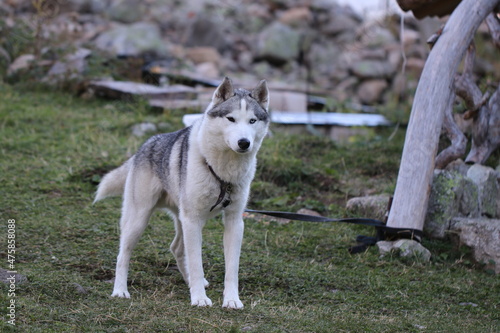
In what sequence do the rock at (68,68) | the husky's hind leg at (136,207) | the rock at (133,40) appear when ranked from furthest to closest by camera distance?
the rock at (133,40)
the rock at (68,68)
the husky's hind leg at (136,207)

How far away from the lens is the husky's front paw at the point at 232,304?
383cm

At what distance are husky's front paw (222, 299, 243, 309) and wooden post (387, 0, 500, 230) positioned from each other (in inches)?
86.1

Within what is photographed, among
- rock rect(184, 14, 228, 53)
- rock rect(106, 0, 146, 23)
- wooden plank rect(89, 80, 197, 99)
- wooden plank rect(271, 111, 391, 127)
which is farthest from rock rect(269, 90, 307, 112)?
rock rect(106, 0, 146, 23)

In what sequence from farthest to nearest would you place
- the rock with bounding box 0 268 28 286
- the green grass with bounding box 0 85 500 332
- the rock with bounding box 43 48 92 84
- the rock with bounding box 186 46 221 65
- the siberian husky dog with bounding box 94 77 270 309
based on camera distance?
the rock with bounding box 186 46 221 65 < the rock with bounding box 43 48 92 84 < the siberian husky dog with bounding box 94 77 270 309 < the rock with bounding box 0 268 28 286 < the green grass with bounding box 0 85 500 332

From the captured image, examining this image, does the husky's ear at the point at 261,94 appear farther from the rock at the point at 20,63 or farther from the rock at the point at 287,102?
the rock at the point at 20,63

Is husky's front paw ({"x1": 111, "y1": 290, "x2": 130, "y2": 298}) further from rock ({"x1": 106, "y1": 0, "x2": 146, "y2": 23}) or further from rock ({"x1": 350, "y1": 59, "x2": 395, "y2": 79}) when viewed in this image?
rock ({"x1": 106, "y1": 0, "x2": 146, "y2": 23})

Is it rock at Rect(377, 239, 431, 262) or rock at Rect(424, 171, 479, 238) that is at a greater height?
rock at Rect(424, 171, 479, 238)

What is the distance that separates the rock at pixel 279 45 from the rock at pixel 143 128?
10.7 m

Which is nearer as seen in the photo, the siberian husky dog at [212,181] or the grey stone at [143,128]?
the siberian husky dog at [212,181]

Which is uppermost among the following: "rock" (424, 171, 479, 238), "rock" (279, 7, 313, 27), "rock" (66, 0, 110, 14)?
"rock" (279, 7, 313, 27)

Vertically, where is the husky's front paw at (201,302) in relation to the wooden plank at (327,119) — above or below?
below

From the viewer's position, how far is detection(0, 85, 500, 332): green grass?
3576 millimetres

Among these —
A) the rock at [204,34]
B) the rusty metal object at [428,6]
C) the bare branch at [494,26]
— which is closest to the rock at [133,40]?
the rock at [204,34]

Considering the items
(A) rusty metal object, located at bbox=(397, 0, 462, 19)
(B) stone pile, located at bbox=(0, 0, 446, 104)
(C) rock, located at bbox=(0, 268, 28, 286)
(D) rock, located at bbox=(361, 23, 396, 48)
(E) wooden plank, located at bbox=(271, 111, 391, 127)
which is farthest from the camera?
(D) rock, located at bbox=(361, 23, 396, 48)
